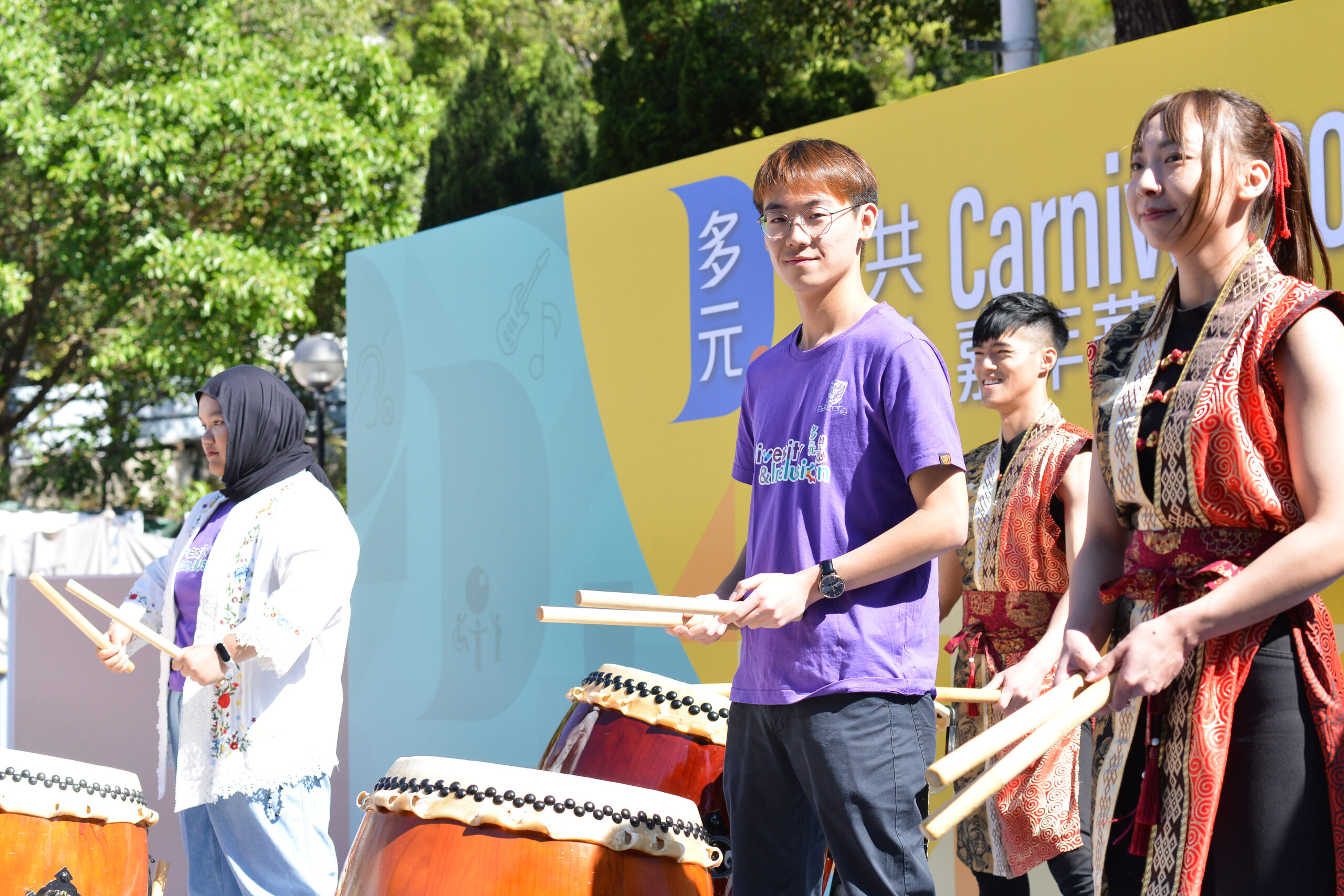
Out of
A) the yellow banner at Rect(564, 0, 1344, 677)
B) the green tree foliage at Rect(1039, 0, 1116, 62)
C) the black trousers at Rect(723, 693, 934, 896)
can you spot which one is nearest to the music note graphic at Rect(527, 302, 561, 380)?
the yellow banner at Rect(564, 0, 1344, 677)

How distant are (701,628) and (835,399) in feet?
1.17

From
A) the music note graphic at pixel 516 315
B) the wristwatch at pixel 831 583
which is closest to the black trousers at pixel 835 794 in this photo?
the wristwatch at pixel 831 583

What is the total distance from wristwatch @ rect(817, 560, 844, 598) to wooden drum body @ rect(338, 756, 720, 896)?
1.97ft

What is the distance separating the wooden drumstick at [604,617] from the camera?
155 cm

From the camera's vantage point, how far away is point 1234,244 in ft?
4.67

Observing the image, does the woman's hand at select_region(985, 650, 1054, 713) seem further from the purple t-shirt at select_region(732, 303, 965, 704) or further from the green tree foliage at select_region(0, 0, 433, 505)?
the green tree foliage at select_region(0, 0, 433, 505)

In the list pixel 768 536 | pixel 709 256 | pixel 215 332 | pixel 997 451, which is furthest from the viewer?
pixel 215 332

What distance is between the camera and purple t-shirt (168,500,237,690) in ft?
9.55

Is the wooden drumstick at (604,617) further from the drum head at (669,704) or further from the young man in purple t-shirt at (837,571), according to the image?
the drum head at (669,704)

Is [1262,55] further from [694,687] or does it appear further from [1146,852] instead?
[1146,852]

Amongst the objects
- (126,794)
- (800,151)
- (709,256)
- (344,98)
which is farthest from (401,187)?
(800,151)

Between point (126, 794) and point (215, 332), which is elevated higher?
point (215, 332)

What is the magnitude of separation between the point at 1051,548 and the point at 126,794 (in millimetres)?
2076

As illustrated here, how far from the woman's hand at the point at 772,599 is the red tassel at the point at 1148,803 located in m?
0.45
